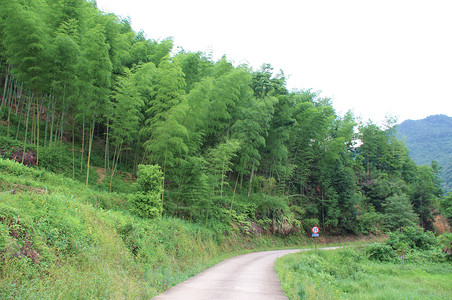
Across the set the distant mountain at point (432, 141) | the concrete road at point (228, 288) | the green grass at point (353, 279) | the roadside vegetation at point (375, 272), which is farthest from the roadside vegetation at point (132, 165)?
the distant mountain at point (432, 141)

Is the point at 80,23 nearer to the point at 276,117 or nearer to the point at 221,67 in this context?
the point at 221,67

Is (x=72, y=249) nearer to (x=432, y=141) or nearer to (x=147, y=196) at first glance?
(x=147, y=196)

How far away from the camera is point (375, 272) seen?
50.3 feet

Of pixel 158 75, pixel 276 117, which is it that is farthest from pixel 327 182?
pixel 158 75

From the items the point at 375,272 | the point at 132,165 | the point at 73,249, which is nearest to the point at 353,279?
the point at 375,272

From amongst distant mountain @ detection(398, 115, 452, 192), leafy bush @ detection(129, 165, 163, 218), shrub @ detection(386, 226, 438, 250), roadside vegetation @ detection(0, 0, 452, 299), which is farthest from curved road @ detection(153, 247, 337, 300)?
distant mountain @ detection(398, 115, 452, 192)

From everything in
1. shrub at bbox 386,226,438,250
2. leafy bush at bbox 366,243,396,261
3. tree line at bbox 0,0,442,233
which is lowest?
leafy bush at bbox 366,243,396,261

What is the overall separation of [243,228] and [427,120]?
184 metres

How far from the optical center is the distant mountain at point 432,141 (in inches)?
3457

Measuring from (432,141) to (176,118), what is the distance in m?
142

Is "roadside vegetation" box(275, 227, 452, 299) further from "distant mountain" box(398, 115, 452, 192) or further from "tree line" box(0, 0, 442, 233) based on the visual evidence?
"distant mountain" box(398, 115, 452, 192)

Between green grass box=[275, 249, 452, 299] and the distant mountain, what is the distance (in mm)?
73632

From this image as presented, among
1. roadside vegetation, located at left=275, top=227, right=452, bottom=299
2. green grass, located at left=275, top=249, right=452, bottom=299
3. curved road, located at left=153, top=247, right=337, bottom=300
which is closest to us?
curved road, located at left=153, top=247, right=337, bottom=300

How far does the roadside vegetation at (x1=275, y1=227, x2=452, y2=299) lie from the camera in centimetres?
871
